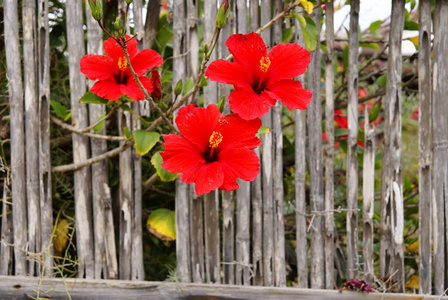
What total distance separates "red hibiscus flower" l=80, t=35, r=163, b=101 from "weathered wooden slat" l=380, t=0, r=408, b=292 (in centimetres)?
70

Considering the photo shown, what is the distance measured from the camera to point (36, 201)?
1.37 meters

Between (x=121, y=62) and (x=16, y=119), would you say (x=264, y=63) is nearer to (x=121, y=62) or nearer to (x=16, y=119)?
(x=121, y=62)

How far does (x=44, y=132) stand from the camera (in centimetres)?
136

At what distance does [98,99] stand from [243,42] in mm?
470

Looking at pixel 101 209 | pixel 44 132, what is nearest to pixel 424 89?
pixel 101 209

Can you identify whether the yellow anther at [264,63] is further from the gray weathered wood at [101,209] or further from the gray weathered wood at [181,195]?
the gray weathered wood at [101,209]

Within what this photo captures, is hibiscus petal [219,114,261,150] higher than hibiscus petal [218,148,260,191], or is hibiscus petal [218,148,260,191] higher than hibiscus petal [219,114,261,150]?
hibiscus petal [219,114,261,150]

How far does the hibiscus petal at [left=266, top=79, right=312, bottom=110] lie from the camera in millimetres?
849

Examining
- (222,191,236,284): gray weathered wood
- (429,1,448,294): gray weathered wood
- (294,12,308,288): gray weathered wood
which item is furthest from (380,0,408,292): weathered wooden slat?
(222,191,236,284): gray weathered wood

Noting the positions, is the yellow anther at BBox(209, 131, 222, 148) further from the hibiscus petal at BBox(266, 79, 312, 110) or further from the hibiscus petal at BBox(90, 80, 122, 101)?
the hibiscus petal at BBox(90, 80, 122, 101)

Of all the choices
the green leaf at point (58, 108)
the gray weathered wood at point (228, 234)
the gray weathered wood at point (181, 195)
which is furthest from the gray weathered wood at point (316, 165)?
the green leaf at point (58, 108)

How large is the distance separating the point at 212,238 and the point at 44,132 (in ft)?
1.94

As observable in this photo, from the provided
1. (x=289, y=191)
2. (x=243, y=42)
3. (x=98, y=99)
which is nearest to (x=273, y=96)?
(x=243, y=42)

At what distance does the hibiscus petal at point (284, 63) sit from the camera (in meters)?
0.86
